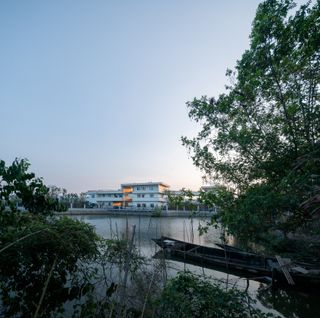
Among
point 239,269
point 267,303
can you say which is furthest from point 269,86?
point 239,269

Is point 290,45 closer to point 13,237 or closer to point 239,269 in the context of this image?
point 13,237

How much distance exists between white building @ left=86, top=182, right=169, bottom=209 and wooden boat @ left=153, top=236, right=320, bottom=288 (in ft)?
109

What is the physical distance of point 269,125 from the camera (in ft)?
17.2

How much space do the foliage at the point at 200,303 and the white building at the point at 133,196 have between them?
41.5m

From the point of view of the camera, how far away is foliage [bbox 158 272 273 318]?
335 cm

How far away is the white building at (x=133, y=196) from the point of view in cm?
4709

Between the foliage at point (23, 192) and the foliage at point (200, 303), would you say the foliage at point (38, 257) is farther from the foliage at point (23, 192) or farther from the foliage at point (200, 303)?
the foliage at point (200, 303)

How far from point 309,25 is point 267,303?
7583mm

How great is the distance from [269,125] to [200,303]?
4074mm

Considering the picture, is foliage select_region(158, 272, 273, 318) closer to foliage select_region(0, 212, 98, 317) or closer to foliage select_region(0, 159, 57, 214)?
foliage select_region(0, 212, 98, 317)

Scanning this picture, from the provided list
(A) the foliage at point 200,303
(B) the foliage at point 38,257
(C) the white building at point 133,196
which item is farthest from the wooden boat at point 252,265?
(C) the white building at point 133,196

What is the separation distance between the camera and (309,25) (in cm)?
404

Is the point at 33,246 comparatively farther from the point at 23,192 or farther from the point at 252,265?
the point at 252,265

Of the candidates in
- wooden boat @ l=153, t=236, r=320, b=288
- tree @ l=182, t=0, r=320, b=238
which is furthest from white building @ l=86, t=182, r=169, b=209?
tree @ l=182, t=0, r=320, b=238
